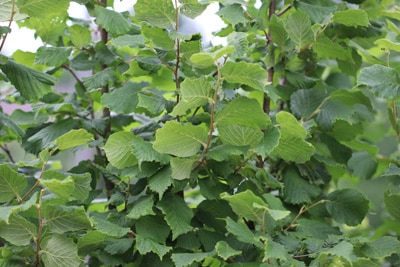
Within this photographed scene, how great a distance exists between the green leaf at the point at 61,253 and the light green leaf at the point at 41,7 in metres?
0.28

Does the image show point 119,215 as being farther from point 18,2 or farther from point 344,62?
point 344,62

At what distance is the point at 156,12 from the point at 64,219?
27cm

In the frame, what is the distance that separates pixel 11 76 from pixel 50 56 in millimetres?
94

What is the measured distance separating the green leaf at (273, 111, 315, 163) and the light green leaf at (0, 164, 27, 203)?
0.32 meters

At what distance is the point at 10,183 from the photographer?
68cm

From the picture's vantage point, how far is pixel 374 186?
1807 mm

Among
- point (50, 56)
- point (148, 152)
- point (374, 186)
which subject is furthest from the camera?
point (374, 186)

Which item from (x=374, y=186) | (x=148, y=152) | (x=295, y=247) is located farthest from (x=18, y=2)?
(x=374, y=186)

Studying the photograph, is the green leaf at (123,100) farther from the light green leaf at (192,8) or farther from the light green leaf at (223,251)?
the light green leaf at (223,251)

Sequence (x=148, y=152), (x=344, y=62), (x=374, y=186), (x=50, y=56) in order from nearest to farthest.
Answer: (x=148, y=152)
(x=50, y=56)
(x=344, y=62)
(x=374, y=186)

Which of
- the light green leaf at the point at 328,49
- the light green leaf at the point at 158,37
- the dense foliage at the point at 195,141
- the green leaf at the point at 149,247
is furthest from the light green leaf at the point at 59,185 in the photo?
the light green leaf at the point at 328,49

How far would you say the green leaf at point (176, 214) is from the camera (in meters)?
0.71

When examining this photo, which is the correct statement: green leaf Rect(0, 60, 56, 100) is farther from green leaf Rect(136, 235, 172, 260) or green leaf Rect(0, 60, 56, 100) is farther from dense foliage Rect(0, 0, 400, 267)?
green leaf Rect(136, 235, 172, 260)

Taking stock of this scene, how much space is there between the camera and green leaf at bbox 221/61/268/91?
644 mm
